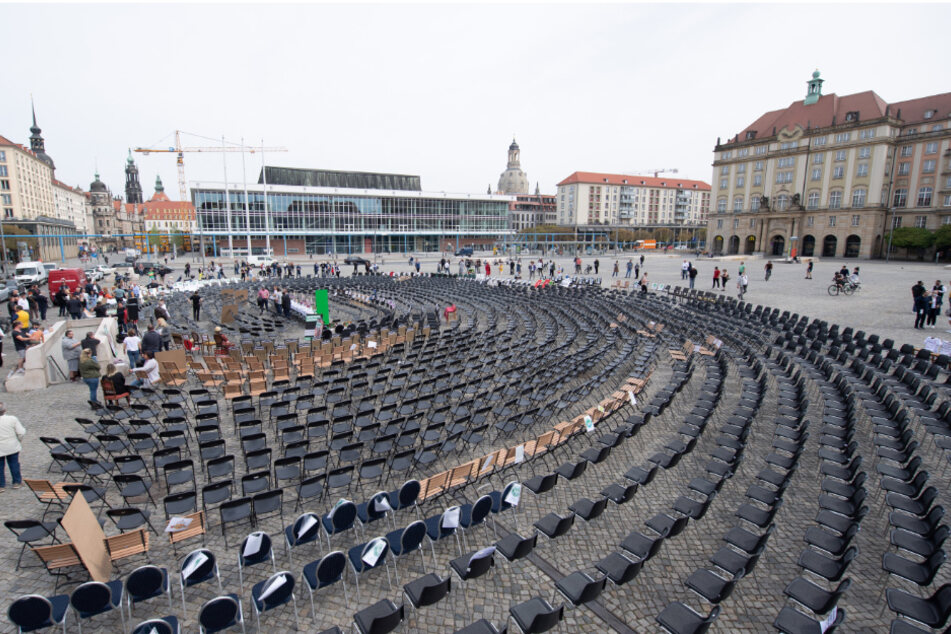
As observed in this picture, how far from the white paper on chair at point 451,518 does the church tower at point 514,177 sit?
557ft

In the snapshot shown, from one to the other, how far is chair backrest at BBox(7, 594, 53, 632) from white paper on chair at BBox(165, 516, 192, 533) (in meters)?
1.26

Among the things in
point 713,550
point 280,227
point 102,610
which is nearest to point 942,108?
point 713,550

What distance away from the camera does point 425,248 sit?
317 feet

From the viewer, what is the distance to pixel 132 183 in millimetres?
154500

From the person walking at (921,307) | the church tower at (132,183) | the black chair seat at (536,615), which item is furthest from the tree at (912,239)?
the church tower at (132,183)

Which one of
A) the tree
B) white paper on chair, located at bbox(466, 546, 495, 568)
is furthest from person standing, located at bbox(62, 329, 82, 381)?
the tree

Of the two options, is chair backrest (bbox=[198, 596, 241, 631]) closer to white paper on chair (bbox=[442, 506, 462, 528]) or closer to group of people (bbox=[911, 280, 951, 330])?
white paper on chair (bbox=[442, 506, 462, 528])

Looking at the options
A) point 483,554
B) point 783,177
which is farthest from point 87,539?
point 783,177

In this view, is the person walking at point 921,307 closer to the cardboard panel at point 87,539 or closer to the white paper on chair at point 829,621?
the white paper on chair at point 829,621

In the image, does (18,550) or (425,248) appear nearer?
(18,550)

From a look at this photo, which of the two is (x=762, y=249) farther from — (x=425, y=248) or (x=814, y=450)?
(x=814, y=450)

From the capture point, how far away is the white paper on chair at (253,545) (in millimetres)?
5191

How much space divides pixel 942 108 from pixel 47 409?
90171 millimetres

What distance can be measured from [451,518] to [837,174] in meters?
80.8
